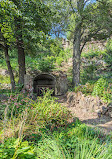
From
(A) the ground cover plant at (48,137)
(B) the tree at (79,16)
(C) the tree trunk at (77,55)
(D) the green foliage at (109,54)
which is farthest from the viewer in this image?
(D) the green foliage at (109,54)

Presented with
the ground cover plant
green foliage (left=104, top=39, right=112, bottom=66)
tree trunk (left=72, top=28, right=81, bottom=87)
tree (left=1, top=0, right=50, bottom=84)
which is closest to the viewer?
the ground cover plant

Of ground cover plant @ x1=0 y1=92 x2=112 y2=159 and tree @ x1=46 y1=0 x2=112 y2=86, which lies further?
tree @ x1=46 y1=0 x2=112 y2=86

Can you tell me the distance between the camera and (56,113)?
3.29 m

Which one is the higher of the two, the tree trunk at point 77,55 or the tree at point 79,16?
the tree at point 79,16

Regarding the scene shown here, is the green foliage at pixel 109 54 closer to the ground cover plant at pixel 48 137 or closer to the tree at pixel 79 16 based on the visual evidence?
the tree at pixel 79 16

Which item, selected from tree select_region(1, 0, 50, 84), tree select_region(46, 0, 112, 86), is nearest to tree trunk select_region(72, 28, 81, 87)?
tree select_region(46, 0, 112, 86)

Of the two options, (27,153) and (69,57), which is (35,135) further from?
(69,57)

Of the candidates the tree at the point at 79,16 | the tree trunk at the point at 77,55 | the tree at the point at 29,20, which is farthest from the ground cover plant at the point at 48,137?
the tree trunk at the point at 77,55

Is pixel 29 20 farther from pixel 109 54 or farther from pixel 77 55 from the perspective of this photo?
pixel 109 54

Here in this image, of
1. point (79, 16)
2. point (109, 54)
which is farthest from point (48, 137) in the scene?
point (109, 54)

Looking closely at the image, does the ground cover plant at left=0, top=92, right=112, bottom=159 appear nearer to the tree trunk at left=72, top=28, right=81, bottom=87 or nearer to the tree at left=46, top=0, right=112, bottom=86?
the tree at left=46, top=0, right=112, bottom=86

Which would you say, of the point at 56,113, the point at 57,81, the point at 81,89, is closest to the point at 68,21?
the point at 57,81

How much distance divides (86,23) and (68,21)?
1182 millimetres

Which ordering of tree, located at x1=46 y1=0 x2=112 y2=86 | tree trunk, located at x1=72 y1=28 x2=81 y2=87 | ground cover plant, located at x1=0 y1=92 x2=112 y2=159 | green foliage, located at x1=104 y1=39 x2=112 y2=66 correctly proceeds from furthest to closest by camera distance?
1. green foliage, located at x1=104 y1=39 x2=112 y2=66
2. tree trunk, located at x1=72 y1=28 x2=81 y2=87
3. tree, located at x1=46 y1=0 x2=112 y2=86
4. ground cover plant, located at x1=0 y1=92 x2=112 y2=159
